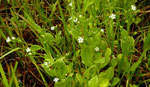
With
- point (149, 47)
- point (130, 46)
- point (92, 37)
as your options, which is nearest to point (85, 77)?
point (92, 37)

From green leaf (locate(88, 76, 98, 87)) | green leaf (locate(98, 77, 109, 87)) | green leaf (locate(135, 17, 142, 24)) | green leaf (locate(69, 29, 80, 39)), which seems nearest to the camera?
green leaf (locate(88, 76, 98, 87))

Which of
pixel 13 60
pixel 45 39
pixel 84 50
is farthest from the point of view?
pixel 13 60

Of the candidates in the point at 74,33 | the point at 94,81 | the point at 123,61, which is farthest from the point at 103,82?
the point at 74,33

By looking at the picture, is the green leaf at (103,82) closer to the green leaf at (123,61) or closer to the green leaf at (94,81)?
the green leaf at (94,81)

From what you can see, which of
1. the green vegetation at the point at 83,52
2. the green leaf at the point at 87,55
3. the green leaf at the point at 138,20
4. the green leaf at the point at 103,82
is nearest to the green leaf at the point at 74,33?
the green vegetation at the point at 83,52

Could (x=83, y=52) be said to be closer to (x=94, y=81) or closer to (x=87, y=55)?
(x=87, y=55)

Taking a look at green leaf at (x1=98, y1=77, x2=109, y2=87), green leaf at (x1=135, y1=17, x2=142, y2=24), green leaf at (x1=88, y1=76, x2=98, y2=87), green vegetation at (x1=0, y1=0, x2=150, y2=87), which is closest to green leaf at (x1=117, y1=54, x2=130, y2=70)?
green vegetation at (x1=0, y1=0, x2=150, y2=87)

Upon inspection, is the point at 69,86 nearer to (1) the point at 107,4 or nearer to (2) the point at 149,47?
(2) the point at 149,47

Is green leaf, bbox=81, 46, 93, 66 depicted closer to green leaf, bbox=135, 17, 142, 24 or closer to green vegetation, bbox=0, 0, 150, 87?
green vegetation, bbox=0, 0, 150, 87
